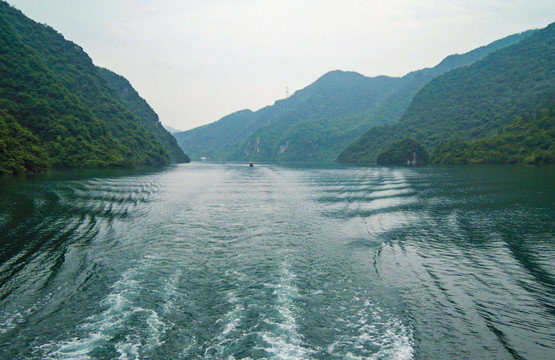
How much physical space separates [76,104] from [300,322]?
11687 cm

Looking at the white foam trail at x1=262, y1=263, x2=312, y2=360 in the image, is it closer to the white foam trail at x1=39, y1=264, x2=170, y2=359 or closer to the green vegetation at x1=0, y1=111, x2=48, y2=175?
the white foam trail at x1=39, y1=264, x2=170, y2=359

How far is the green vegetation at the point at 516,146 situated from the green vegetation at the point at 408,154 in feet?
31.5

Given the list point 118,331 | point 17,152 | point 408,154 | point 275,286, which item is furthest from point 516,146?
point 17,152

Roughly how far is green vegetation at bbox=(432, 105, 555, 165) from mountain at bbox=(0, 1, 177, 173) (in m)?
125

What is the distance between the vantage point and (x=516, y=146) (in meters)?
106

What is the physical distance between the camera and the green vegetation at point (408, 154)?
452 ft

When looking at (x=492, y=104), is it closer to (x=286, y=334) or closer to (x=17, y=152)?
(x=286, y=334)

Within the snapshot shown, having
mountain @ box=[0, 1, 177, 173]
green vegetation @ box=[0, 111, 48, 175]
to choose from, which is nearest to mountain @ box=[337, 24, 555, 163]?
mountain @ box=[0, 1, 177, 173]

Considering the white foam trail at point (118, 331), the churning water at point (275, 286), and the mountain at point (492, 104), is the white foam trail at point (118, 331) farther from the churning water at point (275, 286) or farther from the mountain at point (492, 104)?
the mountain at point (492, 104)

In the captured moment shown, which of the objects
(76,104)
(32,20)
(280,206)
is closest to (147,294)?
(280,206)

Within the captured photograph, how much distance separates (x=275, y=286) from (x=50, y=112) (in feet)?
324

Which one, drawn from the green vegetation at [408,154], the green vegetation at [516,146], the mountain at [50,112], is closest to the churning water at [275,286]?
the mountain at [50,112]

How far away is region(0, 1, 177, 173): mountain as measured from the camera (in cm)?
6565

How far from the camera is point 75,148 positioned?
8338cm
